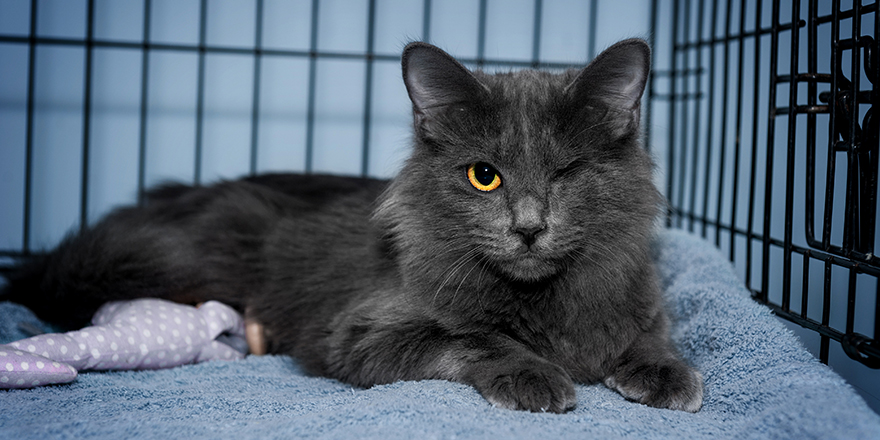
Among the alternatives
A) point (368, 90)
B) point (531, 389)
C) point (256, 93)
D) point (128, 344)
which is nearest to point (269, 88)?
point (256, 93)

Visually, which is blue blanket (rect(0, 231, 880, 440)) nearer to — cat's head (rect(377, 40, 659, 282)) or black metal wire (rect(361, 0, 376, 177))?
cat's head (rect(377, 40, 659, 282))

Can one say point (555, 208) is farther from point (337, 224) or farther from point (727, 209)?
point (727, 209)

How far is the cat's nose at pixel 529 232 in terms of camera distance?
1.10m

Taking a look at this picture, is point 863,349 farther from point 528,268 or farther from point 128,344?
point 128,344

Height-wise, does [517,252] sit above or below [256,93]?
below

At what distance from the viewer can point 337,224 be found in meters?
1.72

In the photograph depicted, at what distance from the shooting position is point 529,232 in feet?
3.63

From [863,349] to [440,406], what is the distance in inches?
29.8

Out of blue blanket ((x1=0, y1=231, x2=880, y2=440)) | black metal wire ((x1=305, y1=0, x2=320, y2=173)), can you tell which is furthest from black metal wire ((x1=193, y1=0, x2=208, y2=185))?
blue blanket ((x1=0, y1=231, x2=880, y2=440))

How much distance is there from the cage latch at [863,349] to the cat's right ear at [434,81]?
0.82m

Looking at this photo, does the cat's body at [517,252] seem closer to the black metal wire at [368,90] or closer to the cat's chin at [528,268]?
the cat's chin at [528,268]

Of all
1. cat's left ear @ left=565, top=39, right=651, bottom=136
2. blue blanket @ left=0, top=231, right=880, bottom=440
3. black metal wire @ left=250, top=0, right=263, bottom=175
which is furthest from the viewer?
black metal wire @ left=250, top=0, right=263, bottom=175

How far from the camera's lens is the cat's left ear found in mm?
1219

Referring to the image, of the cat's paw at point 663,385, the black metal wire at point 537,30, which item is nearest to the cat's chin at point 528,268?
the cat's paw at point 663,385
